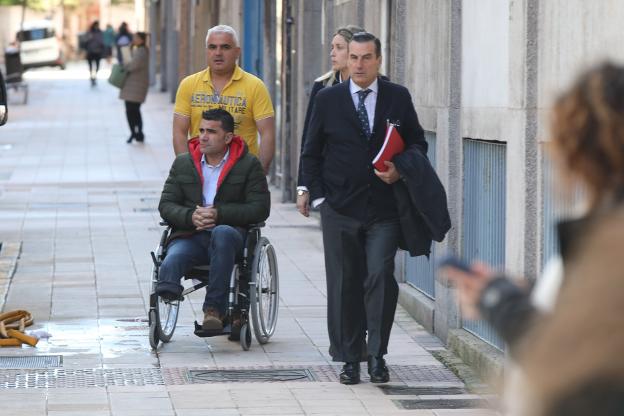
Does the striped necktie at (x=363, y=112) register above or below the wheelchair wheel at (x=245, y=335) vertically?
above

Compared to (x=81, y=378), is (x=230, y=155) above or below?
above

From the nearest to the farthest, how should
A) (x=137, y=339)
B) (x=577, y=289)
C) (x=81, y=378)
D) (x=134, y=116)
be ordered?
(x=577, y=289), (x=81, y=378), (x=137, y=339), (x=134, y=116)

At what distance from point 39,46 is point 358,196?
51109mm

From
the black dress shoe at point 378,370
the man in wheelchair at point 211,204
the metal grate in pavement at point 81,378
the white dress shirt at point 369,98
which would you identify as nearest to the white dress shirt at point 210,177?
the man in wheelchair at point 211,204

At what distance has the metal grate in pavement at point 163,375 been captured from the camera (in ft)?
25.8

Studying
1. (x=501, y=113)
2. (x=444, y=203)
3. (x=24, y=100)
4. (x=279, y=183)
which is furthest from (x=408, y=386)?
(x=24, y=100)

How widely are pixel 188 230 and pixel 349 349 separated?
4.66ft

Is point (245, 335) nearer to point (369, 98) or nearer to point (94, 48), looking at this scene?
point (369, 98)

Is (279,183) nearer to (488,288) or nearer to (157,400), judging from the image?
(157,400)

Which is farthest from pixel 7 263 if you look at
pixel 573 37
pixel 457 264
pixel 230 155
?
pixel 457 264

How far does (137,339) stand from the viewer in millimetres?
9266

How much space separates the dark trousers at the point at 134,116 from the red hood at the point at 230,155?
1860 centimetres

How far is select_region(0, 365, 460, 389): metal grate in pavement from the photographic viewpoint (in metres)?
7.87

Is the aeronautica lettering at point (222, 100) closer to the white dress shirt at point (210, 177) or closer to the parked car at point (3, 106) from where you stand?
the white dress shirt at point (210, 177)
